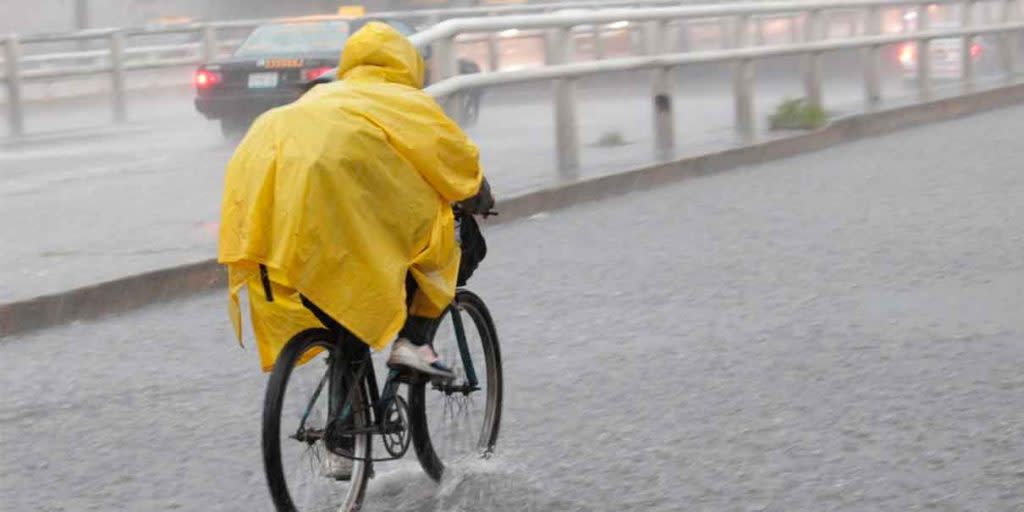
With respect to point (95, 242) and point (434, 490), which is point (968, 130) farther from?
point (434, 490)

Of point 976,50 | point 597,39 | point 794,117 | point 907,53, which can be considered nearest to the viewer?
point 597,39

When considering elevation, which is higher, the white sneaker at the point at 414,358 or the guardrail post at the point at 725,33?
the white sneaker at the point at 414,358

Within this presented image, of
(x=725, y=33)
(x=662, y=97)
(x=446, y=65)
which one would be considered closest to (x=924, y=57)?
(x=725, y=33)

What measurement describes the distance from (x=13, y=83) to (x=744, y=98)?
10.2 m

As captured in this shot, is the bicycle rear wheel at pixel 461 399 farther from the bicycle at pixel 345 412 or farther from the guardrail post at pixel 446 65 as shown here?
the guardrail post at pixel 446 65

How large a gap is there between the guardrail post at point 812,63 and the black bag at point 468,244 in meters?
13.5

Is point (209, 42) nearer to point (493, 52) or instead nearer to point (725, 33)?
point (725, 33)

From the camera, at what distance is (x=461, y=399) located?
6602 mm

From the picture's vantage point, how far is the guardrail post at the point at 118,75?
27547 millimetres

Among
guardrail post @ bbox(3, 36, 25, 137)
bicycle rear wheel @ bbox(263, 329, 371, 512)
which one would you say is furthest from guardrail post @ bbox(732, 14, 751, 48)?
bicycle rear wheel @ bbox(263, 329, 371, 512)

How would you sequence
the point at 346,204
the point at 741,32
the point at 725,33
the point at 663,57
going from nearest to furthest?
1. the point at 346,204
2. the point at 663,57
3. the point at 725,33
4. the point at 741,32

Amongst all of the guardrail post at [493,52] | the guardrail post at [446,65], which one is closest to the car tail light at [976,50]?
the guardrail post at [493,52]

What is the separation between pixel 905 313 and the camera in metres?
9.74

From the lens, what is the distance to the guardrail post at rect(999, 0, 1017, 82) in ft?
80.8
